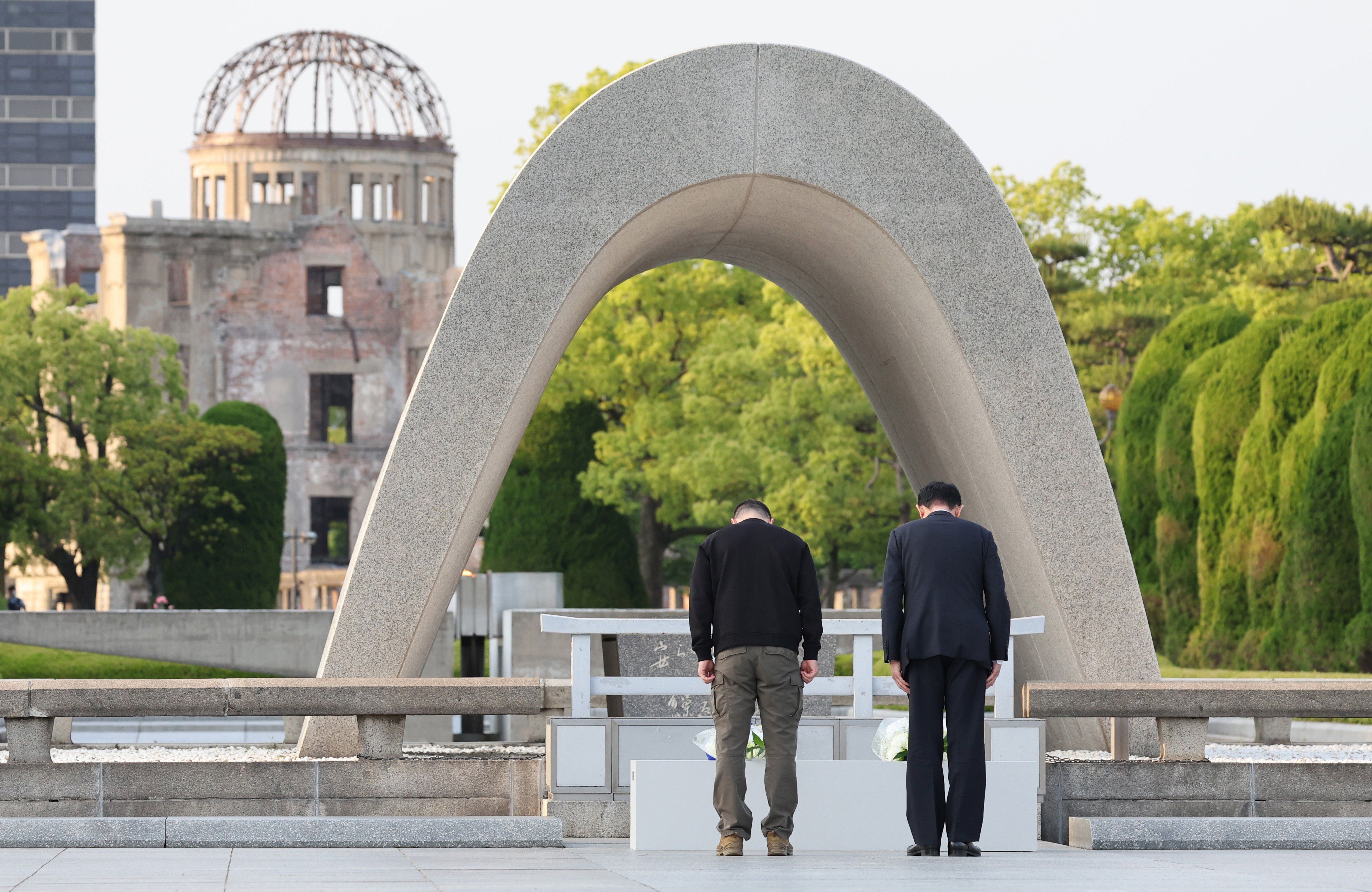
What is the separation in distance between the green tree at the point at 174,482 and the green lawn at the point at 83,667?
16868 mm

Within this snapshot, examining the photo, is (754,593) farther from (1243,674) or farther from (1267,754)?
(1243,674)

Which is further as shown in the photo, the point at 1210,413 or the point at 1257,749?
the point at 1210,413

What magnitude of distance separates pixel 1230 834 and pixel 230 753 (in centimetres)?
685

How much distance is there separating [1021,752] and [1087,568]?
2.09 m

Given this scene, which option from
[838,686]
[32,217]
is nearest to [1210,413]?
[838,686]

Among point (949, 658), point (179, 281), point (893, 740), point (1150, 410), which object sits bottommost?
point (893, 740)

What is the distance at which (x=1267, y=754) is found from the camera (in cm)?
1186

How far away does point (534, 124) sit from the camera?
1342 inches

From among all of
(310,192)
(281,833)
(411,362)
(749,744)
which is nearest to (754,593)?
(749,744)

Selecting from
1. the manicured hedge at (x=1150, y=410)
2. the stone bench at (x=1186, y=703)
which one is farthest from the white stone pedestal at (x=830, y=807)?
the manicured hedge at (x=1150, y=410)

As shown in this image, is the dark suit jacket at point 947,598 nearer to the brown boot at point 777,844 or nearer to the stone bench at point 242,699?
the brown boot at point 777,844

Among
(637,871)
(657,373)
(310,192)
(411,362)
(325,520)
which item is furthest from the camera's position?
(310,192)

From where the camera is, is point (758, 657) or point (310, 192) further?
point (310, 192)

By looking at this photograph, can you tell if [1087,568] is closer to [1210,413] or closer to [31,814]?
[31,814]
